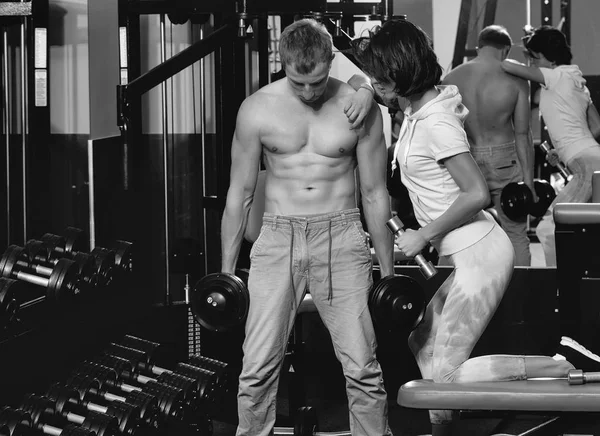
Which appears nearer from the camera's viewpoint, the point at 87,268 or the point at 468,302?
the point at 468,302

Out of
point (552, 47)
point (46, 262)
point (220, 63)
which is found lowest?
point (46, 262)

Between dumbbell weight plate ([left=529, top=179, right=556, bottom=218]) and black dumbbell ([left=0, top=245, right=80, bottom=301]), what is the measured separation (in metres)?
2.48

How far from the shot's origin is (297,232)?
2.99 m

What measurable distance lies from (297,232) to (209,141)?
2304 mm

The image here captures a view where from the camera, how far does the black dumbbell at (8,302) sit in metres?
2.97

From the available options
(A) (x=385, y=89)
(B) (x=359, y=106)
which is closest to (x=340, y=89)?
(B) (x=359, y=106)

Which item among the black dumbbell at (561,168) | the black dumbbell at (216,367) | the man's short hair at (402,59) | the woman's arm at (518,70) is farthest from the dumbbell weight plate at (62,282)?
the black dumbbell at (561,168)

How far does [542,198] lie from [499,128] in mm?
452

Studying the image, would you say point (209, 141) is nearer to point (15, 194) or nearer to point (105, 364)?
point (15, 194)

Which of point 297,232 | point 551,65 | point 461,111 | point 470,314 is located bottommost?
point 470,314

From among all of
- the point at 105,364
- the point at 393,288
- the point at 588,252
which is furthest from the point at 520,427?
the point at 105,364

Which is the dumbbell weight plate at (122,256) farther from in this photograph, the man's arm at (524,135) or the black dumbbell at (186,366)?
the man's arm at (524,135)

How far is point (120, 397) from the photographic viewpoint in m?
3.46

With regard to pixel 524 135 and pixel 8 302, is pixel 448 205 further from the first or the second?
pixel 524 135
